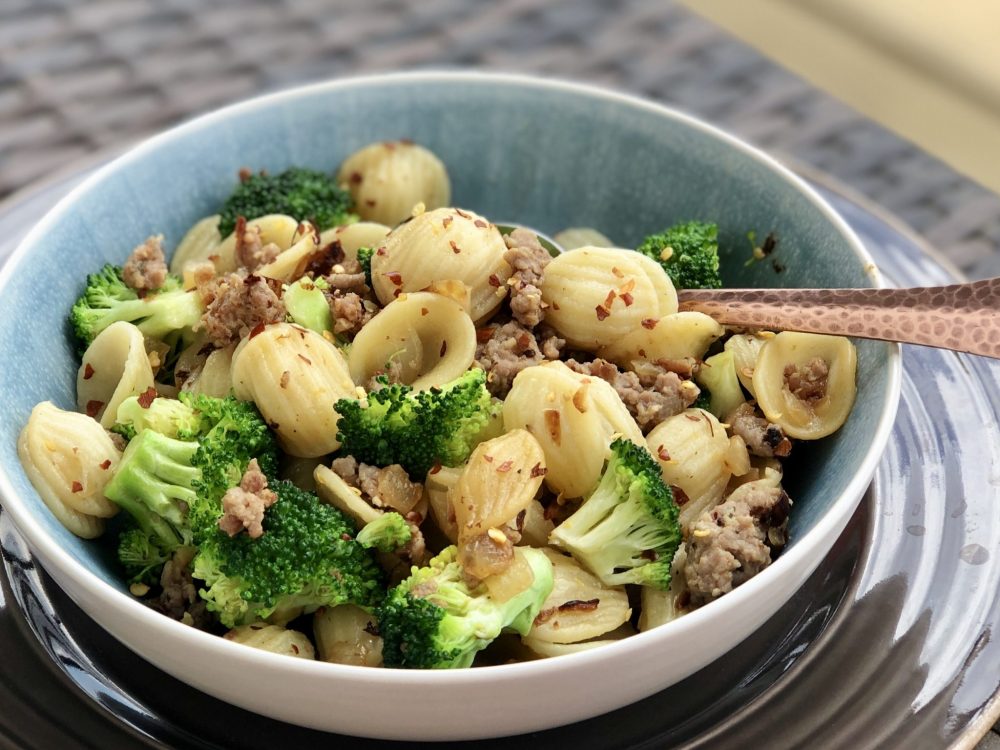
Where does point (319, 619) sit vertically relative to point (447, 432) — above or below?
below

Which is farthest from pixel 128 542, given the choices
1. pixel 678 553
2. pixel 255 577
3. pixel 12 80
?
pixel 12 80

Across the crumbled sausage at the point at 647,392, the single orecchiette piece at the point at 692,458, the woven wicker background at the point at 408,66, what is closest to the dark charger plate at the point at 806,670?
the single orecchiette piece at the point at 692,458

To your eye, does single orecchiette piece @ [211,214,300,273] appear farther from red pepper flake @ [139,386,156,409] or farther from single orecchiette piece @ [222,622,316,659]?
single orecchiette piece @ [222,622,316,659]

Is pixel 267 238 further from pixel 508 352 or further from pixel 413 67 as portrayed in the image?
pixel 413 67

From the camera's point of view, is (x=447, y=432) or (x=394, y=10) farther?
(x=394, y=10)

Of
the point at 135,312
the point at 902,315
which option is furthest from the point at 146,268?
the point at 902,315

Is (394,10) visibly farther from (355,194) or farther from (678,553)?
(678,553)
